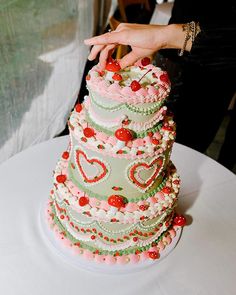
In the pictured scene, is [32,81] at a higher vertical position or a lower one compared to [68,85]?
higher

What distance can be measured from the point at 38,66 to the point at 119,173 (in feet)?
4.25

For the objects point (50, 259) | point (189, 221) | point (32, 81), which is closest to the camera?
point (50, 259)

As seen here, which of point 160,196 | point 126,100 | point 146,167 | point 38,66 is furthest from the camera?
point 38,66

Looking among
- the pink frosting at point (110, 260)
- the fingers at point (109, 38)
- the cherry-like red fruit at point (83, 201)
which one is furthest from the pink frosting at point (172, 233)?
the fingers at point (109, 38)

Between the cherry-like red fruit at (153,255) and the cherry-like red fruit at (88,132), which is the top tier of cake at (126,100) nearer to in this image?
the cherry-like red fruit at (88,132)

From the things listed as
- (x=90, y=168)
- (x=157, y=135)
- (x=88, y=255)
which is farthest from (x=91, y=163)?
(x=88, y=255)

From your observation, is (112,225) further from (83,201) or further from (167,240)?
(167,240)

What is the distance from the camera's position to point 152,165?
1314 mm

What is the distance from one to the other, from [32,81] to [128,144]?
1245 millimetres

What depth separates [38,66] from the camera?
7.70 ft

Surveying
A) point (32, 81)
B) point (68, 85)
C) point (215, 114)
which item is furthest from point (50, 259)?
point (68, 85)

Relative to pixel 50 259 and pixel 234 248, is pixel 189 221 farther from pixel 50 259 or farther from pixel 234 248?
pixel 50 259

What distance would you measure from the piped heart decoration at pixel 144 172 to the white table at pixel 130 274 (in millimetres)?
312

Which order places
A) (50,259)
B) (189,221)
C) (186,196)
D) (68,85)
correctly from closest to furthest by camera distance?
(50,259) < (189,221) < (186,196) < (68,85)
